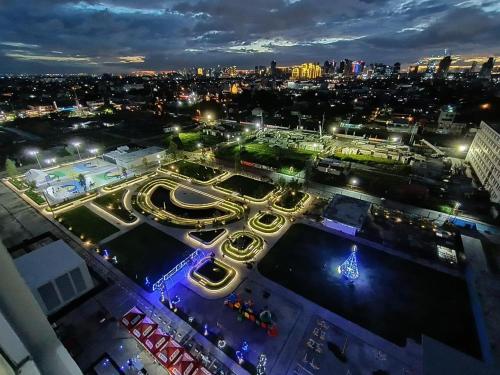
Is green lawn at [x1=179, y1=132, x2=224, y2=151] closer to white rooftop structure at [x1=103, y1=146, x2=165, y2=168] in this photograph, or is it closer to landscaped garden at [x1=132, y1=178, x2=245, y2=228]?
white rooftop structure at [x1=103, y1=146, x2=165, y2=168]

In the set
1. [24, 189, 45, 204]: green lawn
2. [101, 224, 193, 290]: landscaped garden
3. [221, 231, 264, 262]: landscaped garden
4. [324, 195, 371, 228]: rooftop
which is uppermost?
[324, 195, 371, 228]: rooftop

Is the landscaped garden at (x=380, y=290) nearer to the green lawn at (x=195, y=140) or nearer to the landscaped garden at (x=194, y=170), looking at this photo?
the landscaped garden at (x=194, y=170)

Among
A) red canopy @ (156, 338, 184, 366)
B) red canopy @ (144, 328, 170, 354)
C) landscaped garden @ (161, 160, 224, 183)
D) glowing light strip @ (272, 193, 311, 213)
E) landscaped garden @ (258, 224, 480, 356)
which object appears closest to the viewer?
red canopy @ (156, 338, 184, 366)

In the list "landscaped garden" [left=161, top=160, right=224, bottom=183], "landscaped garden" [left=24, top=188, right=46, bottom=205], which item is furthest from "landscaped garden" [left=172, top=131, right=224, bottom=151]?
"landscaped garden" [left=24, top=188, right=46, bottom=205]

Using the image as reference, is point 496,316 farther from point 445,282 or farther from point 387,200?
point 387,200

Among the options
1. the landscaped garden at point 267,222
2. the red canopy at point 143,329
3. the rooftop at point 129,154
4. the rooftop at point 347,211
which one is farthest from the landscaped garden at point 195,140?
the red canopy at point 143,329

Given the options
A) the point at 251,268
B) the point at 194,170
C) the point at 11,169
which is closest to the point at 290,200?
the point at 251,268

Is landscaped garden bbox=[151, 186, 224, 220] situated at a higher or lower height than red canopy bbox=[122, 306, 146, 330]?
lower
